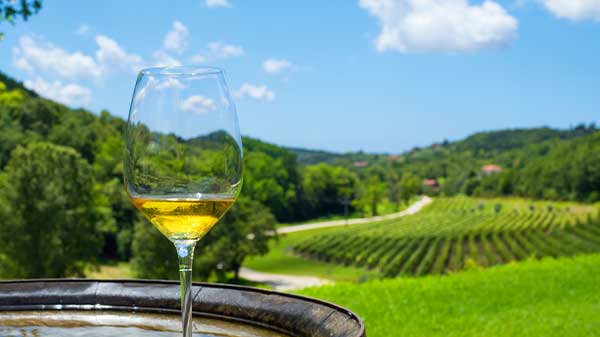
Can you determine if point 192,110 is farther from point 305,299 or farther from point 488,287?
point 488,287

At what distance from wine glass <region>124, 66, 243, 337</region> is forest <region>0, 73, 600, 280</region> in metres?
11.9

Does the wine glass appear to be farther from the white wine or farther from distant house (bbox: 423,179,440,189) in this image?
distant house (bbox: 423,179,440,189)

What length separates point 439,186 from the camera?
127 metres

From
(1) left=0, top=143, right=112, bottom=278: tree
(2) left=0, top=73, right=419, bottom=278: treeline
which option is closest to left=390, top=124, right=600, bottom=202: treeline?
(2) left=0, top=73, right=419, bottom=278: treeline

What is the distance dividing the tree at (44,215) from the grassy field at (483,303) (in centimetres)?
1781

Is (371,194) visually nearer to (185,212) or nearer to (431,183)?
(431,183)

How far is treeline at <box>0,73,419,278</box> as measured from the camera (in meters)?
23.1

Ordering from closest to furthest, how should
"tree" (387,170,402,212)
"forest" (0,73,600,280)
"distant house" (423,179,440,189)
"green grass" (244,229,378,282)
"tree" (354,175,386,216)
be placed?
"forest" (0,73,600,280)
"green grass" (244,229,378,282)
"tree" (354,175,386,216)
"tree" (387,170,402,212)
"distant house" (423,179,440,189)

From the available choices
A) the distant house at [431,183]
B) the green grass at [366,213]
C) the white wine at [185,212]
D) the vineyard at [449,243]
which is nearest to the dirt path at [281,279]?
the vineyard at [449,243]

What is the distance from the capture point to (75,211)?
991 inches

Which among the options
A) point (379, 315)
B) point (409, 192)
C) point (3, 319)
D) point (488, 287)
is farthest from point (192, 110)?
point (409, 192)

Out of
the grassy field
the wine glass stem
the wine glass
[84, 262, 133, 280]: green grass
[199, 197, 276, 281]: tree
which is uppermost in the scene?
the wine glass

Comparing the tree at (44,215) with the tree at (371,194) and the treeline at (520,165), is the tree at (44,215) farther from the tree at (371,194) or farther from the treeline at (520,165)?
the treeline at (520,165)

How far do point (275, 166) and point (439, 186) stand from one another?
62.8m
